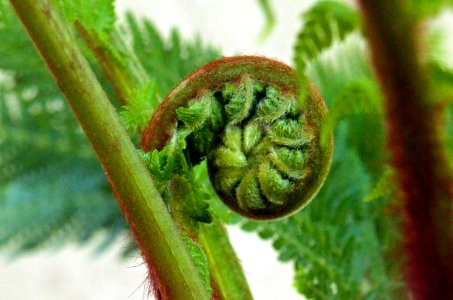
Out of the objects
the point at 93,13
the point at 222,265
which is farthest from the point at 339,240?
the point at 93,13

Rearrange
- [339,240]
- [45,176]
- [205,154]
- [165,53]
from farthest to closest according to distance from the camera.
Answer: [45,176], [165,53], [339,240], [205,154]

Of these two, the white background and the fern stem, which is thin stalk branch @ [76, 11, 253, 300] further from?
the white background

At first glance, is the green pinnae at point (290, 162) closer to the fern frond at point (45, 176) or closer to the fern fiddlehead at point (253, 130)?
the fern fiddlehead at point (253, 130)

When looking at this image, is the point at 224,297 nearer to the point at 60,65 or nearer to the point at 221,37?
the point at 60,65

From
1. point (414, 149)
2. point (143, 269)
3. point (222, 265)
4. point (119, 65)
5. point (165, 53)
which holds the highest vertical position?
point (143, 269)

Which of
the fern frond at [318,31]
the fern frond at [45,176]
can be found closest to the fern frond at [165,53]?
the fern frond at [45,176]

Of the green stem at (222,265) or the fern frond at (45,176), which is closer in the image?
the green stem at (222,265)

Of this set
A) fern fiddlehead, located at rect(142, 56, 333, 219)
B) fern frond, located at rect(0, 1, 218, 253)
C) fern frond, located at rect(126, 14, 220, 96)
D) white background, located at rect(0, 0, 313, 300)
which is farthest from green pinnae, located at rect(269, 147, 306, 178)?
white background, located at rect(0, 0, 313, 300)

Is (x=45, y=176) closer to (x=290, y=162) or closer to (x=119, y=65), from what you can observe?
(x=119, y=65)
